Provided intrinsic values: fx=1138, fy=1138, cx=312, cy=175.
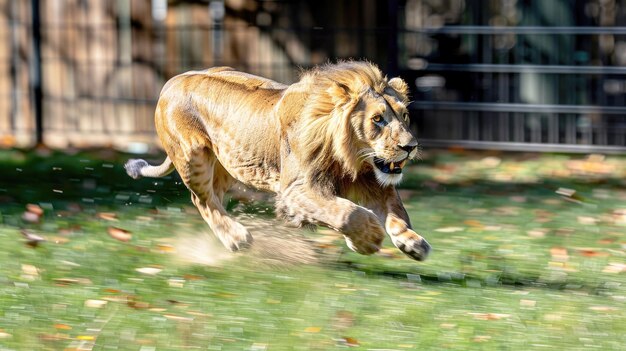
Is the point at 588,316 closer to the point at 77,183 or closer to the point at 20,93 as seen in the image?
the point at 77,183

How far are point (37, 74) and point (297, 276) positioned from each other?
25.9ft

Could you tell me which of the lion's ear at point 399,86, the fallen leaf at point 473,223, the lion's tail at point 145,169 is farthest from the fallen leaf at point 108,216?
the lion's ear at point 399,86

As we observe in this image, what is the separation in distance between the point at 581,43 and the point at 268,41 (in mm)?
3665

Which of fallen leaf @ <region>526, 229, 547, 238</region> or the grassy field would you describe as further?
fallen leaf @ <region>526, 229, 547, 238</region>

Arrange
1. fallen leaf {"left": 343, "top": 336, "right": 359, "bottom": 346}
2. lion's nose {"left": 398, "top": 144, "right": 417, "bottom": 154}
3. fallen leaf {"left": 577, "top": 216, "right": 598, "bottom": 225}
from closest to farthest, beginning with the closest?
fallen leaf {"left": 343, "top": 336, "right": 359, "bottom": 346}, lion's nose {"left": 398, "top": 144, "right": 417, "bottom": 154}, fallen leaf {"left": 577, "top": 216, "right": 598, "bottom": 225}

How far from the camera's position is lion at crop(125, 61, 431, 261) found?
5914mm

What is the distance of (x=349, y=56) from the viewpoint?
1312 centimetres

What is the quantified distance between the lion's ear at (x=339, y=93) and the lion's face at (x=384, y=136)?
8 cm

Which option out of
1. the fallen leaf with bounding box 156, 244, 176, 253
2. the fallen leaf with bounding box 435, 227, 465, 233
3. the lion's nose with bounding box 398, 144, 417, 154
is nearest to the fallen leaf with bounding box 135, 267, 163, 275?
the fallen leaf with bounding box 156, 244, 176, 253

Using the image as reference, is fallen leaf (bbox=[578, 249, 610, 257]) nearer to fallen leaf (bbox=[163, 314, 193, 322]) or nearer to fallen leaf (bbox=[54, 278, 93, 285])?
fallen leaf (bbox=[163, 314, 193, 322])

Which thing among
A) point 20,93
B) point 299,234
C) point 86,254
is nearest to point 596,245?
point 299,234

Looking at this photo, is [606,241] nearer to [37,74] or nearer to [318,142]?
[318,142]

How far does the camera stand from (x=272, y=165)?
6.68 metres

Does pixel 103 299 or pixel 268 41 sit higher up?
pixel 268 41
